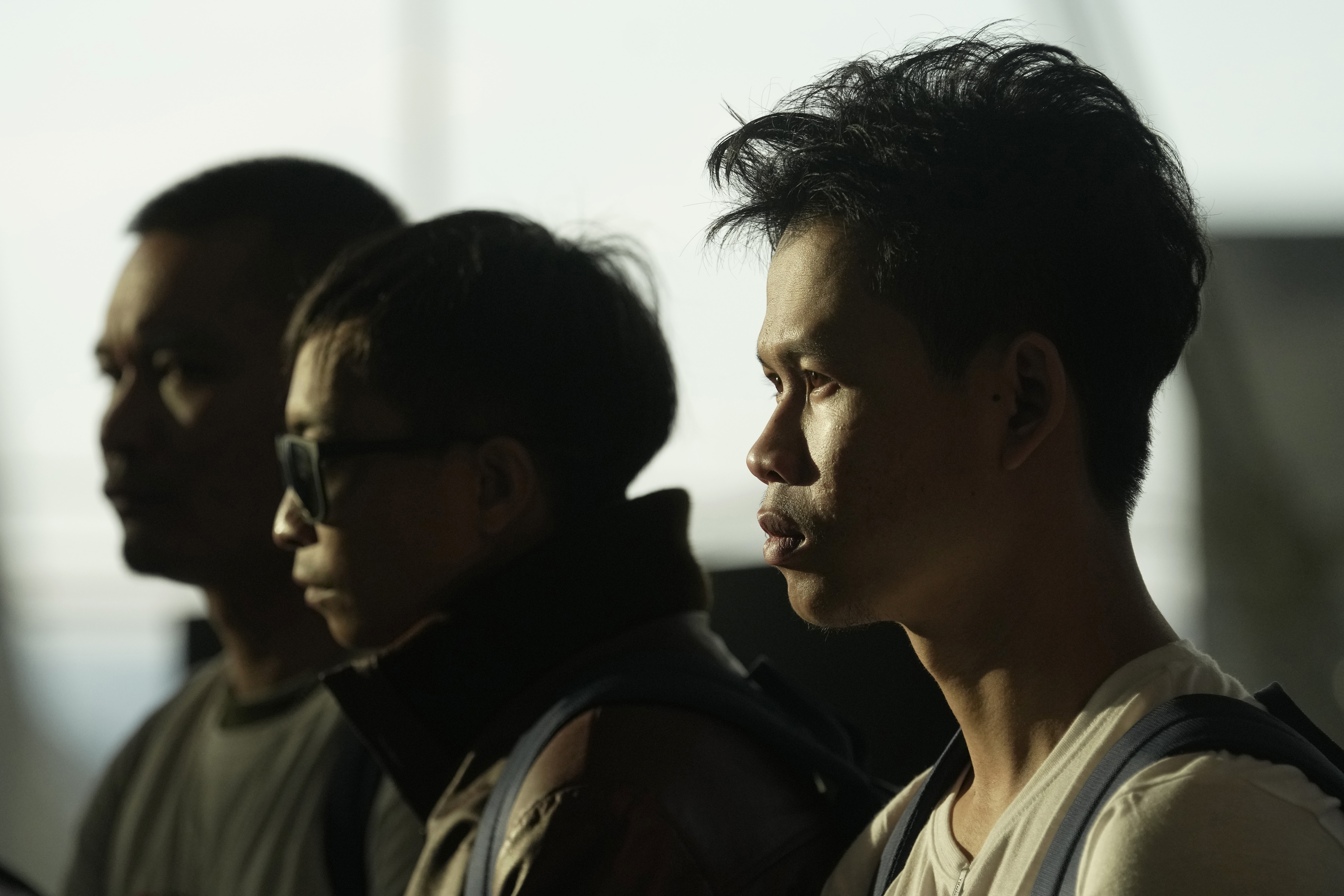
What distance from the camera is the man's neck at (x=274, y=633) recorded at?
2.08 m

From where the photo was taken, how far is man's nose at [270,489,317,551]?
1.61 meters

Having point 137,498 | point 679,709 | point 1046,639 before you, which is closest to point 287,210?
point 137,498

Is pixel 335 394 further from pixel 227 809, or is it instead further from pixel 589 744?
pixel 227 809

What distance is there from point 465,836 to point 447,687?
185 mm

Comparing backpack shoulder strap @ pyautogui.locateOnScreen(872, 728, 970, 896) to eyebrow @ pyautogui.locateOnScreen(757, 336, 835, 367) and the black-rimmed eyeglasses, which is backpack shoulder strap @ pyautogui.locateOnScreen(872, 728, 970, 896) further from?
the black-rimmed eyeglasses

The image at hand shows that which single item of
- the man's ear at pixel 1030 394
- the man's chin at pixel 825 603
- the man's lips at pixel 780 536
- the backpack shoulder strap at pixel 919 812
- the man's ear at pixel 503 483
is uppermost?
the man's ear at pixel 1030 394

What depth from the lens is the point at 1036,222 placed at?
1.07m

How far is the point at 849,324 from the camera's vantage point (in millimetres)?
1094

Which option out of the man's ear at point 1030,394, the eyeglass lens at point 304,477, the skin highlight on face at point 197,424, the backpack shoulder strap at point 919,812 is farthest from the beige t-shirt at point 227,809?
the man's ear at point 1030,394

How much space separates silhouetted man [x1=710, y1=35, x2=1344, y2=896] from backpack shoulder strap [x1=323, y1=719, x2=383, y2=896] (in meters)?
0.72

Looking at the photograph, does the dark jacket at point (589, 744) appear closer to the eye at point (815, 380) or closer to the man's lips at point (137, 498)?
the eye at point (815, 380)

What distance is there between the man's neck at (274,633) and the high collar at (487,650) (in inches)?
22.3

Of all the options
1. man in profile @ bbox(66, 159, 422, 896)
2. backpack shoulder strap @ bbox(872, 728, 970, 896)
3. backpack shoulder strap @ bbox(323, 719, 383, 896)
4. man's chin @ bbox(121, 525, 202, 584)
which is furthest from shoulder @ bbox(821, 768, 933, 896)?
man's chin @ bbox(121, 525, 202, 584)

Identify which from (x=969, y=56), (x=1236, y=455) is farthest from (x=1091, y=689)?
(x=1236, y=455)
